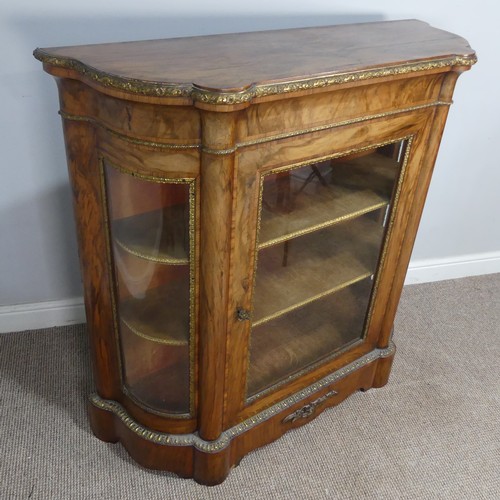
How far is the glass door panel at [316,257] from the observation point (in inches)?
37.8

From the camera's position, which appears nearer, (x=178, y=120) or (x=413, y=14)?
(x=178, y=120)

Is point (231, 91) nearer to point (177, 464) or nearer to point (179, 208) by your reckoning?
point (179, 208)

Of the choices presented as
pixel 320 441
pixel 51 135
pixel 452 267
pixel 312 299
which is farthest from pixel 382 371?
pixel 51 135

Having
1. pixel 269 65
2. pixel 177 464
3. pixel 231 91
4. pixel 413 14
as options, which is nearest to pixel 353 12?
pixel 413 14

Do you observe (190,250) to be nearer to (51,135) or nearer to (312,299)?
(312,299)

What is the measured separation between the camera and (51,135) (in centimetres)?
121

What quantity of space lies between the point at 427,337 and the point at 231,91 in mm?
1101

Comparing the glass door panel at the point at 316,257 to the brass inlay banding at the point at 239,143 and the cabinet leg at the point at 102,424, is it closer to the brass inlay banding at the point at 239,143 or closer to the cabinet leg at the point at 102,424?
the brass inlay banding at the point at 239,143

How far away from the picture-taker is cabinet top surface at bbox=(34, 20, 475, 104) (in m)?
0.73

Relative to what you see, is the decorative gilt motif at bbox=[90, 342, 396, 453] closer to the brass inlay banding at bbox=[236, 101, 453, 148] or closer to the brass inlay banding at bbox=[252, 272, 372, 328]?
the brass inlay banding at bbox=[252, 272, 372, 328]

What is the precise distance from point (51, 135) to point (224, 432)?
72 cm

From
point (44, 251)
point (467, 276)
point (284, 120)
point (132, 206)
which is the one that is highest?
point (284, 120)

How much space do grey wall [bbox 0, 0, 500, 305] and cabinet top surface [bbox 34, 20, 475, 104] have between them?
0.15 metres

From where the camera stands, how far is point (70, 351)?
1414 mm
